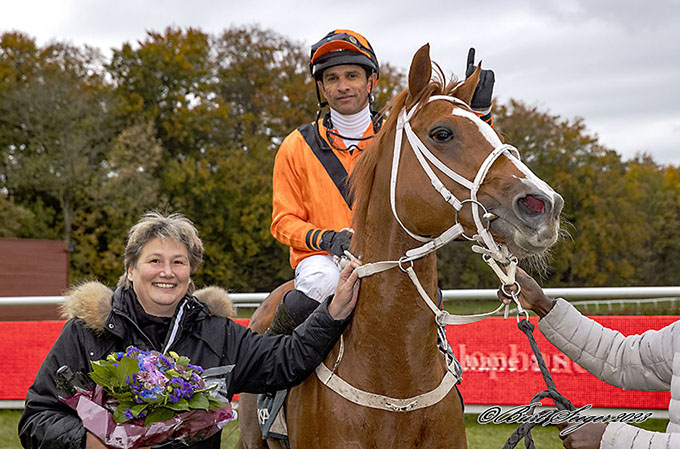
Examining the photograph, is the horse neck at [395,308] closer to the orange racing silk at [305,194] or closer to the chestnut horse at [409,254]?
the chestnut horse at [409,254]

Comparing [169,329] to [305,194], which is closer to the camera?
[169,329]

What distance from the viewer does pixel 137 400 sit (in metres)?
2.17

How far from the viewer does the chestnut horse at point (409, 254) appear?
2180 millimetres

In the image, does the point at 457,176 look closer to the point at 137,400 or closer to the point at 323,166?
the point at 323,166

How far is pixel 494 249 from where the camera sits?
6.99ft

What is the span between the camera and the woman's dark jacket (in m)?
2.47

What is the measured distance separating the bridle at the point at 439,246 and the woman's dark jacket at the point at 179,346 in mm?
138

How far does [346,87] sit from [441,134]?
2.91 feet

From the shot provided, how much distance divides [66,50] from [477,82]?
26.1 m

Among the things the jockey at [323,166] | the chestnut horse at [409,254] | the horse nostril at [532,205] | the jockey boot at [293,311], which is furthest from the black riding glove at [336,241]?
the horse nostril at [532,205]

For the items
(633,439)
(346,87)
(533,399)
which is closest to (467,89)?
(346,87)

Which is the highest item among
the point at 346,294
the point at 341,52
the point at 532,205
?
the point at 341,52

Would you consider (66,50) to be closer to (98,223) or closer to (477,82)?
(98,223)

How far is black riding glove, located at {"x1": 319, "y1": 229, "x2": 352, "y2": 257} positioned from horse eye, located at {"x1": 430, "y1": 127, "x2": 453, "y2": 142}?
0.64 m
